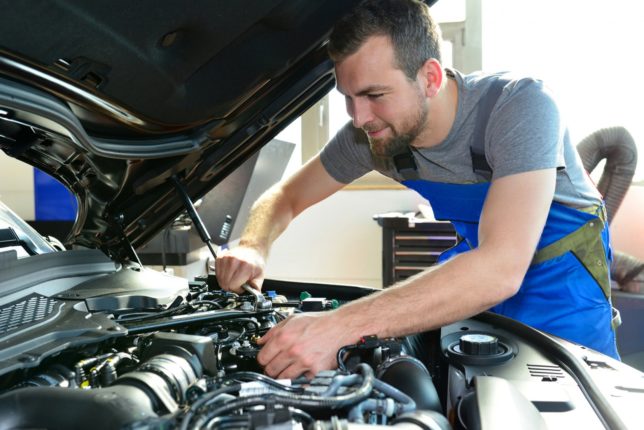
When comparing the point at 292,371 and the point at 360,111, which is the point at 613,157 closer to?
the point at 360,111

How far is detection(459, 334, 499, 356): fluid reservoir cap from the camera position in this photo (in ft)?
3.25

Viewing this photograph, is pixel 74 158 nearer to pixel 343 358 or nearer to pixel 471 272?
pixel 343 358

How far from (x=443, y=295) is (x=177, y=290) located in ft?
2.00

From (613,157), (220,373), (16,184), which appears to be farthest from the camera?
(16,184)

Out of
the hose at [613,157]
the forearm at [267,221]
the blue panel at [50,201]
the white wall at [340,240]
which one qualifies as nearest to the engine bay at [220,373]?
the forearm at [267,221]

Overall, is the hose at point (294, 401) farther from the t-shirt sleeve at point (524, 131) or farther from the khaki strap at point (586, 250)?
the khaki strap at point (586, 250)

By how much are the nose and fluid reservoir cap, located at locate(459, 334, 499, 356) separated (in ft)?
1.82

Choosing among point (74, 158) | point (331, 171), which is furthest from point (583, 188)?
point (74, 158)

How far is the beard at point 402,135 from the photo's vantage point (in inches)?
53.3

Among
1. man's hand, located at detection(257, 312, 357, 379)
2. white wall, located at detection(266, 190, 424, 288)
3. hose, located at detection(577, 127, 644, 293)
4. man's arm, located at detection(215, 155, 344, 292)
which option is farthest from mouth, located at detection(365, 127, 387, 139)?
white wall, located at detection(266, 190, 424, 288)

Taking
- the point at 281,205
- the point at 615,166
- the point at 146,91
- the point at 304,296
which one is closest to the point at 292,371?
the point at 304,296

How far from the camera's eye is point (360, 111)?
1.32m

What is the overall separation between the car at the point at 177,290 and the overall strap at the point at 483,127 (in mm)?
352

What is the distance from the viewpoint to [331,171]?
174 centimetres
